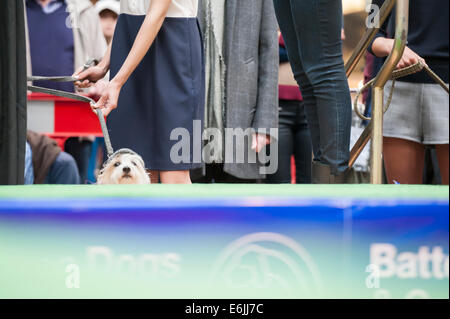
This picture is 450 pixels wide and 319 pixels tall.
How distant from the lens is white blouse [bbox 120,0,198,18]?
173cm

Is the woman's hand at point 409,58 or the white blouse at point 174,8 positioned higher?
the white blouse at point 174,8

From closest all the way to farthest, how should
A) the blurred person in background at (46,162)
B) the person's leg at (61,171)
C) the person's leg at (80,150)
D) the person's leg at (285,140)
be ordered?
the person's leg at (285,140) → the blurred person in background at (46,162) → the person's leg at (61,171) → the person's leg at (80,150)

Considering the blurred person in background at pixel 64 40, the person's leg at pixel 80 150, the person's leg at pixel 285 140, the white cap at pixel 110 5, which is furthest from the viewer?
the person's leg at pixel 80 150

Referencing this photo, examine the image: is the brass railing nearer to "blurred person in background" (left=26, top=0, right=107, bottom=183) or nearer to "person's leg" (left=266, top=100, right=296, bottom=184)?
"person's leg" (left=266, top=100, right=296, bottom=184)

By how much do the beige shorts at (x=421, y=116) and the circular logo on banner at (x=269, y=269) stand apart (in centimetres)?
100

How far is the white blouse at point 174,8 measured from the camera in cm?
173

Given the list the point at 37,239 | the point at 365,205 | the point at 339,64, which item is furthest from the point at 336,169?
the point at 37,239

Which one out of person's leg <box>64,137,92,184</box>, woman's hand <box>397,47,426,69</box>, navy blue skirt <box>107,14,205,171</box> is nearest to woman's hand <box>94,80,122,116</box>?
navy blue skirt <box>107,14,205,171</box>

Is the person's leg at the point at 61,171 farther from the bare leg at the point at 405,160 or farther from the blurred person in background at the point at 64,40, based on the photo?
the bare leg at the point at 405,160

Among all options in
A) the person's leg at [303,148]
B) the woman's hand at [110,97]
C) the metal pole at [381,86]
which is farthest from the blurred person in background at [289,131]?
the woman's hand at [110,97]

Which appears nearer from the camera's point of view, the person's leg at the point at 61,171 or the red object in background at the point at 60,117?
the person's leg at the point at 61,171
